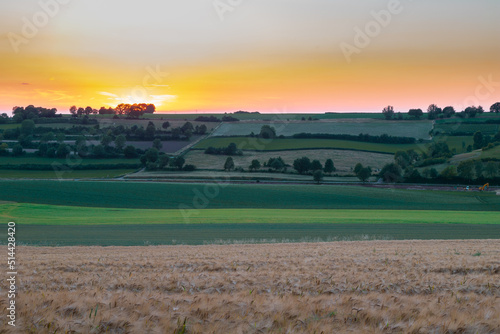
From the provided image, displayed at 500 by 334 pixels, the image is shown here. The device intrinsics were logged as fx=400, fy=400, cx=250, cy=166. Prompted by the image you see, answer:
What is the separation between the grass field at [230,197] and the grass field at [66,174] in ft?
49.6

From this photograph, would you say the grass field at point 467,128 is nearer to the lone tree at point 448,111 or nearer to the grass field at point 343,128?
the grass field at point 343,128

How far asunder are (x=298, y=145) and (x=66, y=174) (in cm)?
5264

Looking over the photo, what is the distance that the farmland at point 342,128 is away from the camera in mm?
112125

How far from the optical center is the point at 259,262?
11484mm

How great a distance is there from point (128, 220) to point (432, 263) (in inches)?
1118

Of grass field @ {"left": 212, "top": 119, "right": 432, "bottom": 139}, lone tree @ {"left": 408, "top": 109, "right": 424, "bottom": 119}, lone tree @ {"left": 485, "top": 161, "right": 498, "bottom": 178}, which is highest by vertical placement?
lone tree @ {"left": 408, "top": 109, "right": 424, "bottom": 119}

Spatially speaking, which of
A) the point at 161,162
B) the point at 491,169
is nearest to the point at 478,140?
the point at 491,169

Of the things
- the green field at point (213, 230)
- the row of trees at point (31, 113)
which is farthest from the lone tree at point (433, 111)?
the row of trees at point (31, 113)

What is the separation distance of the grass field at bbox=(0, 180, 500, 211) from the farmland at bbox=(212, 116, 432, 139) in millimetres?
53972

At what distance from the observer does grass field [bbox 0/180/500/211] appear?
4966cm

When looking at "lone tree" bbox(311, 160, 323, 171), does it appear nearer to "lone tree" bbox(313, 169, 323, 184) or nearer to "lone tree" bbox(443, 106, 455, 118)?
"lone tree" bbox(313, 169, 323, 184)

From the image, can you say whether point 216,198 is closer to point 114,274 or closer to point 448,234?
point 448,234
